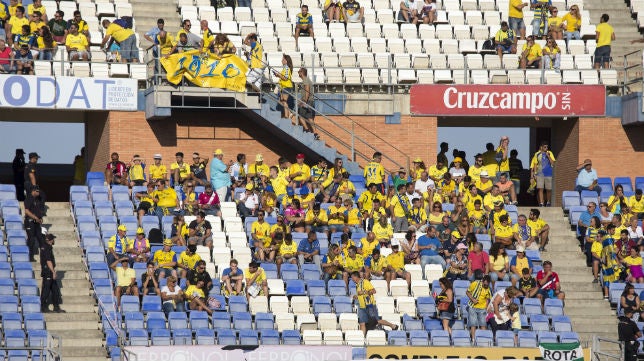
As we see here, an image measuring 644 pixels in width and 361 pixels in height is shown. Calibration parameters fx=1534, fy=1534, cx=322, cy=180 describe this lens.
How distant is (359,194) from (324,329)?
5.23 m

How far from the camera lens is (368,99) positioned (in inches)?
1324

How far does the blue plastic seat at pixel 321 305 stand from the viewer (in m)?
26.8

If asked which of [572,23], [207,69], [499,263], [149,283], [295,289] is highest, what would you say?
[572,23]

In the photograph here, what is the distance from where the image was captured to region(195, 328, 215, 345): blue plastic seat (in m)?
Result: 25.2

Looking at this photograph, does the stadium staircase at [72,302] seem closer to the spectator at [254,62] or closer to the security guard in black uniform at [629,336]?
the spectator at [254,62]

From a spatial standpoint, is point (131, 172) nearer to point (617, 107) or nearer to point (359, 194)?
point (359, 194)

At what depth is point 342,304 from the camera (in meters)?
26.9

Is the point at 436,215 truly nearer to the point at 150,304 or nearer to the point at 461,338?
the point at 461,338

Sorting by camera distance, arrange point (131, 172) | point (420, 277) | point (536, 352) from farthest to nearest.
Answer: point (131, 172), point (420, 277), point (536, 352)

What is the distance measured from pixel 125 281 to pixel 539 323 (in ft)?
24.1

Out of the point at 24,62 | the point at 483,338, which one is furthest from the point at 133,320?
the point at 24,62

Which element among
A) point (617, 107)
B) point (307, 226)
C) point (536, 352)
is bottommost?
point (536, 352)

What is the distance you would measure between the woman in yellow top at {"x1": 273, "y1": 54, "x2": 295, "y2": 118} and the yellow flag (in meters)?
0.85

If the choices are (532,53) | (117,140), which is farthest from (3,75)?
(532,53)
